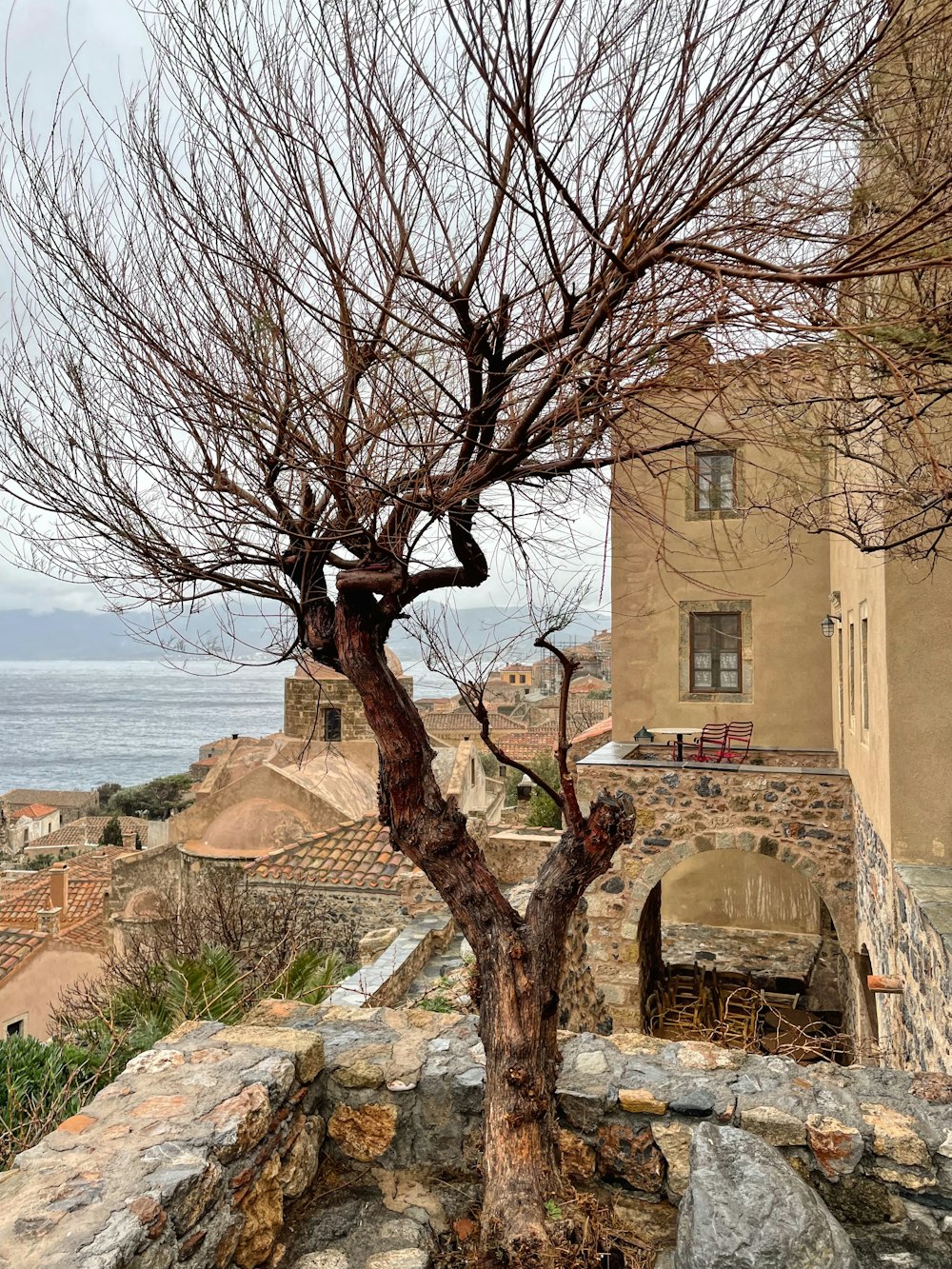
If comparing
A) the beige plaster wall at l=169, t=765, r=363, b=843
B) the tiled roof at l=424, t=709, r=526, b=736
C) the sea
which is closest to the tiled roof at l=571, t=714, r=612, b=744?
the beige plaster wall at l=169, t=765, r=363, b=843

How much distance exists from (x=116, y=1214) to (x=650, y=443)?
3.51m

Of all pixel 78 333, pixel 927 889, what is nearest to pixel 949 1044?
pixel 927 889

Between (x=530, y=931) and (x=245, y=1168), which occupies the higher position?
(x=530, y=931)

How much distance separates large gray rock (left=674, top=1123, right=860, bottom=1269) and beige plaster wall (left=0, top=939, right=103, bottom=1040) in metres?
13.2

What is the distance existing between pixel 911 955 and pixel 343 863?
34.3 feet

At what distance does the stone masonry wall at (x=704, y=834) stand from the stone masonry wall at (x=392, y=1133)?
17.9 feet

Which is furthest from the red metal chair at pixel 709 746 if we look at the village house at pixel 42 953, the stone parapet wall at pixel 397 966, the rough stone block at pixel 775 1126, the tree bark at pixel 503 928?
the village house at pixel 42 953

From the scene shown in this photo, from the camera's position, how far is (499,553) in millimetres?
3590

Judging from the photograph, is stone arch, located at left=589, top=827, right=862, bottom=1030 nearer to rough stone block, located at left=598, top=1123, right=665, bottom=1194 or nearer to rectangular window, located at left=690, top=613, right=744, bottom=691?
rectangular window, located at left=690, top=613, right=744, bottom=691

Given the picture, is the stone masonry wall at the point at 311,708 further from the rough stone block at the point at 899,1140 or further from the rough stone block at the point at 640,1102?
the rough stone block at the point at 899,1140

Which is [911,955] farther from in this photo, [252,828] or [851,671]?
[252,828]

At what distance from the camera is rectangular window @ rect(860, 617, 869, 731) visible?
22.7 ft

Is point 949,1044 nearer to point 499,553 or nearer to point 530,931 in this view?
point 530,931

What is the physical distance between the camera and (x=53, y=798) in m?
55.9
